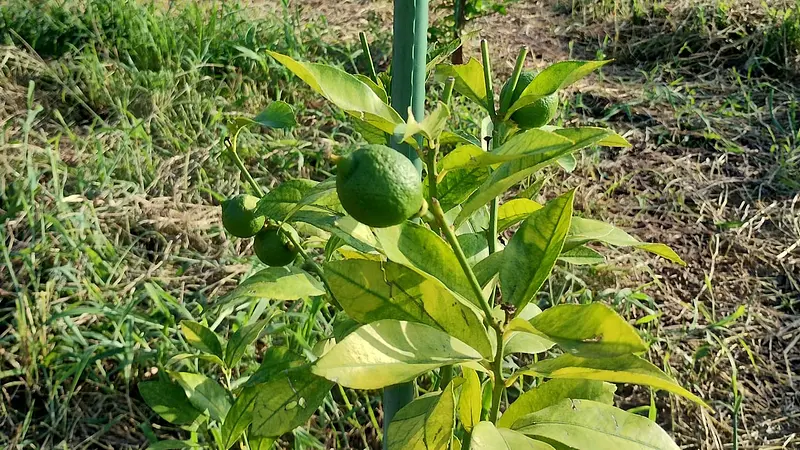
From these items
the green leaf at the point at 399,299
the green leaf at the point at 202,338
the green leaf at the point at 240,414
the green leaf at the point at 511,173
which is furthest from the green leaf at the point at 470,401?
the green leaf at the point at 202,338

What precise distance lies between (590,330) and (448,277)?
134mm

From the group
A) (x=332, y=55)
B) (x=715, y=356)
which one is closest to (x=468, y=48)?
(x=332, y=55)

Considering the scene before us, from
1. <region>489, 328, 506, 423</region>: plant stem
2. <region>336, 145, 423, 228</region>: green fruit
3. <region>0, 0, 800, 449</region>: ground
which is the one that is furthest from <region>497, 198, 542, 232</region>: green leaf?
<region>0, 0, 800, 449</region>: ground

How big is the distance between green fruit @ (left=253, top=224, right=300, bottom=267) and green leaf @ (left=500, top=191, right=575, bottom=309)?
0.83 feet

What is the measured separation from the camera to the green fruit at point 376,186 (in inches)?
20.0

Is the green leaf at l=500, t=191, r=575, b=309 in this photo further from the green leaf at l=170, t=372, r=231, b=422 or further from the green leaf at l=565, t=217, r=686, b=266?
the green leaf at l=170, t=372, r=231, b=422

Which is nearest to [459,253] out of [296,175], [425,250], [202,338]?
[425,250]

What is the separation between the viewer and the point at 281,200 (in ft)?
2.37

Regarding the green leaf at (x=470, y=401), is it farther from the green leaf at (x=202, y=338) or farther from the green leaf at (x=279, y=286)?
the green leaf at (x=202, y=338)

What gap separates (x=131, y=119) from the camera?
2.28m

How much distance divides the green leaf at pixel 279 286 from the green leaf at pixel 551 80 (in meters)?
0.31

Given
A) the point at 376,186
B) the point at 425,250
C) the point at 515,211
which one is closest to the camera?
the point at 376,186

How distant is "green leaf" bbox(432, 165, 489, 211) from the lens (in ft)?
2.42

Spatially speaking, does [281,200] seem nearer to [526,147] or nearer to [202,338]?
[526,147]
